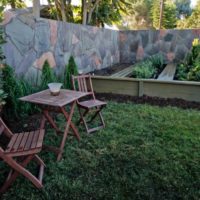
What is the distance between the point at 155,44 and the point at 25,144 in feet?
22.6

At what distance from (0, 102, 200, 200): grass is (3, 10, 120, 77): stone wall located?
126cm

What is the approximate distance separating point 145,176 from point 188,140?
0.95m

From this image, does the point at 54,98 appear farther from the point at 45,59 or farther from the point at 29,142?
the point at 45,59

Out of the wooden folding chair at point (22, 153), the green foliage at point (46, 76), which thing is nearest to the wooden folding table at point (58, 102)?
the wooden folding chair at point (22, 153)

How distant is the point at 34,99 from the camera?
2312 millimetres

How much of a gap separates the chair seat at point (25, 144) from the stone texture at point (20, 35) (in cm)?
183

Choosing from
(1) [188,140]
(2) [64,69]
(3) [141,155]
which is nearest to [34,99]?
(3) [141,155]

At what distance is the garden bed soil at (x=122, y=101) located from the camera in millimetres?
2982

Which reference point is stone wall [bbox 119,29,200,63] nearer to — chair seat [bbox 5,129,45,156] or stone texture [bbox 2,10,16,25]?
stone texture [bbox 2,10,16,25]

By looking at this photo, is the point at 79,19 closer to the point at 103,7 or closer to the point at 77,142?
the point at 103,7

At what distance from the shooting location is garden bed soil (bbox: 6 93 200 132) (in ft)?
9.78

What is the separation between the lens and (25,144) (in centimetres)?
182

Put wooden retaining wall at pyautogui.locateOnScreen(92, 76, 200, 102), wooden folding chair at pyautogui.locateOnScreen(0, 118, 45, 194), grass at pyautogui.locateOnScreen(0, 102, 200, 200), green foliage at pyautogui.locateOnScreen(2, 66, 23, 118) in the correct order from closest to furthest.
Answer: wooden folding chair at pyautogui.locateOnScreen(0, 118, 45, 194) → grass at pyautogui.locateOnScreen(0, 102, 200, 200) → green foliage at pyautogui.locateOnScreen(2, 66, 23, 118) → wooden retaining wall at pyautogui.locateOnScreen(92, 76, 200, 102)

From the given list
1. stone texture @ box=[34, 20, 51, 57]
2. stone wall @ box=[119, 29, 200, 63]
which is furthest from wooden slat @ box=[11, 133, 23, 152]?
stone wall @ box=[119, 29, 200, 63]
